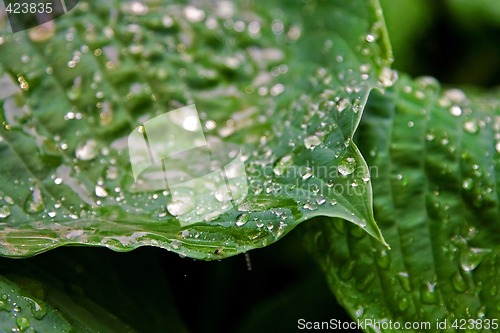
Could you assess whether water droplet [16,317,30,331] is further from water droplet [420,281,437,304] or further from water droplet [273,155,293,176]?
water droplet [420,281,437,304]

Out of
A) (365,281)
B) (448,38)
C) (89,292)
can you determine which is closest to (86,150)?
(89,292)

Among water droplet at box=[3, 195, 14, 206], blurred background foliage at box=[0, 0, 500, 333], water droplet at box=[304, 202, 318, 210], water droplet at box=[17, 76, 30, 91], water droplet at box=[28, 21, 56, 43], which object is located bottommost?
blurred background foliage at box=[0, 0, 500, 333]

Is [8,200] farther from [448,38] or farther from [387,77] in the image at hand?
[448,38]

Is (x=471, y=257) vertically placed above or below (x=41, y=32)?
below

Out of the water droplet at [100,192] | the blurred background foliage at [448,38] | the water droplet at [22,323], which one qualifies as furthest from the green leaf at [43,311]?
the blurred background foliage at [448,38]

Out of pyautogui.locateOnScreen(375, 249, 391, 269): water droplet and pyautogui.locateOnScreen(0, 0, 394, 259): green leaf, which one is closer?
pyautogui.locateOnScreen(0, 0, 394, 259): green leaf

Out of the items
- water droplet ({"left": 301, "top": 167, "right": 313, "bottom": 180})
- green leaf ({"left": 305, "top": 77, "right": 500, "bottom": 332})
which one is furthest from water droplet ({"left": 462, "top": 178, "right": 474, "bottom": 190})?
water droplet ({"left": 301, "top": 167, "right": 313, "bottom": 180})
